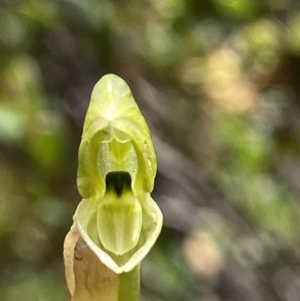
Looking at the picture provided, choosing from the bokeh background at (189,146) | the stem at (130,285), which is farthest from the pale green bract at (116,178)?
the bokeh background at (189,146)


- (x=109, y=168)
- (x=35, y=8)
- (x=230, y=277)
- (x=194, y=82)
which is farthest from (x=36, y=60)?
(x=109, y=168)

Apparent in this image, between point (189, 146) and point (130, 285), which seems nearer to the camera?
point (130, 285)

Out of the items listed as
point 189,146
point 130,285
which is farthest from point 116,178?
point 189,146

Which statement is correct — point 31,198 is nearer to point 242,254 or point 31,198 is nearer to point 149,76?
point 149,76

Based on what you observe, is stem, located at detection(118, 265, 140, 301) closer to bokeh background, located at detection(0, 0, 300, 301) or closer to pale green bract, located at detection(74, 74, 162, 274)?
pale green bract, located at detection(74, 74, 162, 274)

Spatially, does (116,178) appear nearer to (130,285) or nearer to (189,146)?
(130,285)

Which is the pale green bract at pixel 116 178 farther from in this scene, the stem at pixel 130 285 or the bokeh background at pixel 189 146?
the bokeh background at pixel 189 146
